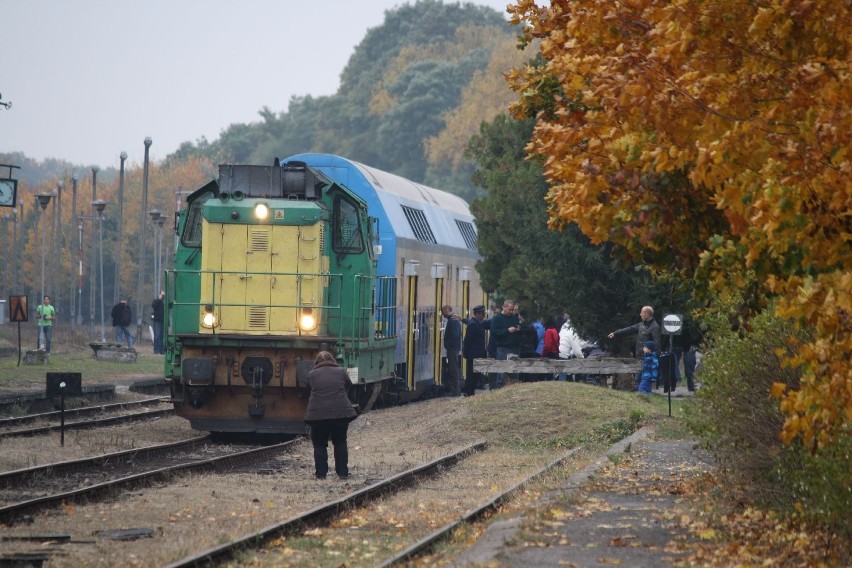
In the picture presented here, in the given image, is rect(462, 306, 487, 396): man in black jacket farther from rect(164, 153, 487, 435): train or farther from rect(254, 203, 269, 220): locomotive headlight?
rect(254, 203, 269, 220): locomotive headlight

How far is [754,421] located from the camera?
12031 mm

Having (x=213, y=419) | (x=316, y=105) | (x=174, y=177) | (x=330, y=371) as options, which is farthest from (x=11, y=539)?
(x=316, y=105)

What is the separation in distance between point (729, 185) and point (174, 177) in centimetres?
9523

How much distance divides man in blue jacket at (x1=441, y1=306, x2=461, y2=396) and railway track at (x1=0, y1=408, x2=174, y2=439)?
6.16 meters

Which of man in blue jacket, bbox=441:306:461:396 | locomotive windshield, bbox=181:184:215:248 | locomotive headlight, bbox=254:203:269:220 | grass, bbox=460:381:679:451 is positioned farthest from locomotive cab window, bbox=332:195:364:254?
man in blue jacket, bbox=441:306:461:396

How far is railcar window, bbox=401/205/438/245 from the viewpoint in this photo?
2572 cm

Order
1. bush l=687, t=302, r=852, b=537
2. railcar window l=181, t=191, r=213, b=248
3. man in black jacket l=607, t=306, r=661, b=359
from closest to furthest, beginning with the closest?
bush l=687, t=302, r=852, b=537, railcar window l=181, t=191, r=213, b=248, man in black jacket l=607, t=306, r=661, b=359

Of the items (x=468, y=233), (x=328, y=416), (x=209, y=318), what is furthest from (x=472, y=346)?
(x=328, y=416)

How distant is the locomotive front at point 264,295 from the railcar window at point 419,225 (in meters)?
5.21

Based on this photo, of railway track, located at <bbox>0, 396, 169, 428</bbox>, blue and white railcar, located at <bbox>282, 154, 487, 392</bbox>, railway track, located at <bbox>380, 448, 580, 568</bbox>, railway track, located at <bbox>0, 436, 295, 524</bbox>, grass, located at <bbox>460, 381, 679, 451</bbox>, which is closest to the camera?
railway track, located at <bbox>380, 448, 580, 568</bbox>

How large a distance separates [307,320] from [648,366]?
8.14m

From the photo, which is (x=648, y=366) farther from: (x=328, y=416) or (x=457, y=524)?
(x=457, y=524)

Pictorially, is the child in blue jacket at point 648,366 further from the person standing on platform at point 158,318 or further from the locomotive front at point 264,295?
the person standing on platform at point 158,318

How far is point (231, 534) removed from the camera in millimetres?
11383
